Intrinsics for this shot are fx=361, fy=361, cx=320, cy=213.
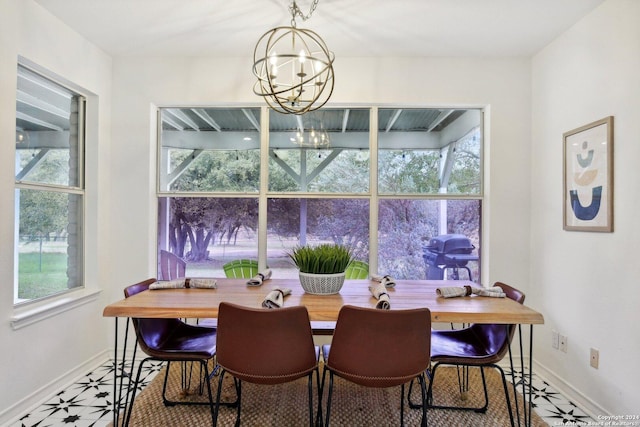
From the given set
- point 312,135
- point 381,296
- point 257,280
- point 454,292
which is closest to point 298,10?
point 312,135

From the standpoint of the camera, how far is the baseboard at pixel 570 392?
2264 mm

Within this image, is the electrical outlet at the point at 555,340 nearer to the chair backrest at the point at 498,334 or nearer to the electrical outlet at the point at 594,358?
the electrical outlet at the point at 594,358

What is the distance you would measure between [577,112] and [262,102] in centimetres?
243

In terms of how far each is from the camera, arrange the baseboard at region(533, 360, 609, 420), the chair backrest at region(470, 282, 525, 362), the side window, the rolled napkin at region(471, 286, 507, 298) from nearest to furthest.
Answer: the chair backrest at region(470, 282, 525, 362), the rolled napkin at region(471, 286, 507, 298), the baseboard at region(533, 360, 609, 420), the side window

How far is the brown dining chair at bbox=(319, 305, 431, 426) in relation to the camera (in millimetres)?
1572

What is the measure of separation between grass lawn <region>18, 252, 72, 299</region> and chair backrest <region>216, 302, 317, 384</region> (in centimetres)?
167

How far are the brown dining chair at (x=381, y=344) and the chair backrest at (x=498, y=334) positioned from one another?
0.56m

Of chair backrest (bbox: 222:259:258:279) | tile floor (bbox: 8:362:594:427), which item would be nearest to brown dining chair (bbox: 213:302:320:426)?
tile floor (bbox: 8:362:594:427)

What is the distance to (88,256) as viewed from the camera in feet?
9.84

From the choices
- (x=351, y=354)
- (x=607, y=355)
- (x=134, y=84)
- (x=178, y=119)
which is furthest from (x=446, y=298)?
(x=134, y=84)

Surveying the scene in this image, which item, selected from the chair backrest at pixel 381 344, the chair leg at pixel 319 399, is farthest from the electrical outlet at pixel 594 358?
the chair leg at pixel 319 399

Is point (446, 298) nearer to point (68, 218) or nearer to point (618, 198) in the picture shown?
point (618, 198)

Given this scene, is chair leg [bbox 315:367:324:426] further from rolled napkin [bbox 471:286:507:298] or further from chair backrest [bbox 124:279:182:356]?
rolled napkin [bbox 471:286:507:298]

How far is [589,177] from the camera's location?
2.40 meters
